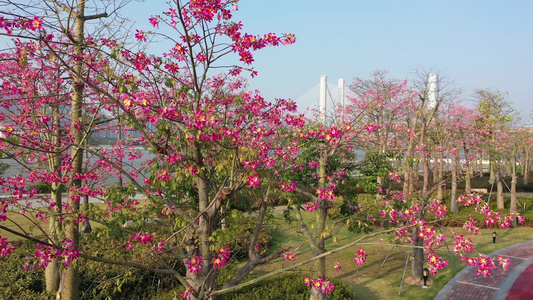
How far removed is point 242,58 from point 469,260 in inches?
149

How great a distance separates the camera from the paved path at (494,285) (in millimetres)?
10883

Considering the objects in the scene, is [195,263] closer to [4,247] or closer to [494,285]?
[4,247]

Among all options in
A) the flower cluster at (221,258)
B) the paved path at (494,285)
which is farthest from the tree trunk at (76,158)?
the paved path at (494,285)

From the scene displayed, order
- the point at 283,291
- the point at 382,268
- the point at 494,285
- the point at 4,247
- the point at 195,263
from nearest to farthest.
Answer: the point at 4,247 → the point at 195,263 → the point at 283,291 → the point at 494,285 → the point at 382,268

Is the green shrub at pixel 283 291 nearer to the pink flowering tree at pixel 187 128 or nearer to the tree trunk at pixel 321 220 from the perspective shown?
the tree trunk at pixel 321 220

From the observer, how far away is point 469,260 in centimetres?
508

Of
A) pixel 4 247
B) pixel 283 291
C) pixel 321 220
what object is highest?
pixel 4 247

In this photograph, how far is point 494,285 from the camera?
38.1ft

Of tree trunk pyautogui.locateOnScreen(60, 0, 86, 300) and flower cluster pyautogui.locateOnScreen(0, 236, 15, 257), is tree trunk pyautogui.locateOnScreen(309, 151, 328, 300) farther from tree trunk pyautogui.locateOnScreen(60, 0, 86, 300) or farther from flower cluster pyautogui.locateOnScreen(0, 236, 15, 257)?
flower cluster pyautogui.locateOnScreen(0, 236, 15, 257)

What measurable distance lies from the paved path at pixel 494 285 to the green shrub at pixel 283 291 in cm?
279

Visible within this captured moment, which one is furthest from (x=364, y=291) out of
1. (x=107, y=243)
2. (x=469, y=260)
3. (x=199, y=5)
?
(x=199, y=5)

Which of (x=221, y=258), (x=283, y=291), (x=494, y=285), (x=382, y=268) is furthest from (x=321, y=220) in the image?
(x=494, y=285)

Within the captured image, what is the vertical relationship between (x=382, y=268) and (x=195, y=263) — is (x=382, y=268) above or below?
below

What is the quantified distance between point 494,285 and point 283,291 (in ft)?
20.8
